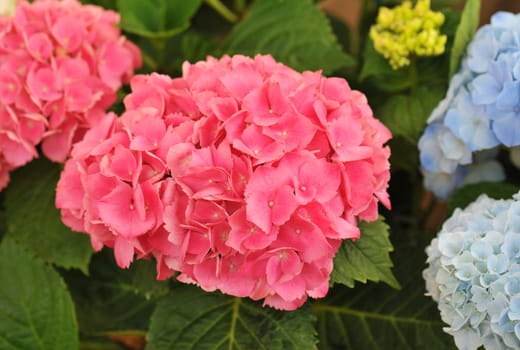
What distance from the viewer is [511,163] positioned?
1000mm

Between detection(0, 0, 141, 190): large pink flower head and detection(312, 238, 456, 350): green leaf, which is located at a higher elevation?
detection(0, 0, 141, 190): large pink flower head

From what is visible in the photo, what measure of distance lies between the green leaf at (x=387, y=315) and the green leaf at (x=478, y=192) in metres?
0.09

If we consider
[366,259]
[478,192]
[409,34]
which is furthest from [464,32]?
[366,259]

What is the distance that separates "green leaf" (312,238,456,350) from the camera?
931 mm

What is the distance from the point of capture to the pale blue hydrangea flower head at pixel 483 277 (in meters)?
0.71

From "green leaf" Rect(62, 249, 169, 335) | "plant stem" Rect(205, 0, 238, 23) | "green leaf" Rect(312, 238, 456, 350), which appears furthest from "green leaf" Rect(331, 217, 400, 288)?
"plant stem" Rect(205, 0, 238, 23)

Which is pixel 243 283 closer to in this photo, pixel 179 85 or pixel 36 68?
pixel 179 85

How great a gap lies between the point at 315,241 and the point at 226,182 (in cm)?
11

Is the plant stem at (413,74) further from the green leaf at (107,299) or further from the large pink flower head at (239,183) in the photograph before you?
the green leaf at (107,299)

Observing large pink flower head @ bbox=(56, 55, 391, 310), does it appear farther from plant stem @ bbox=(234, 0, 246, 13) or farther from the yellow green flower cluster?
plant stem @ bbox=(234, 0, 246, 13)

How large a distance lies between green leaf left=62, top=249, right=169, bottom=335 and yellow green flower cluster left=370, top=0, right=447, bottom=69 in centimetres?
51

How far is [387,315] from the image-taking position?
0.98 metres

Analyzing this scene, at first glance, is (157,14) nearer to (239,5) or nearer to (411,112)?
(239,5)

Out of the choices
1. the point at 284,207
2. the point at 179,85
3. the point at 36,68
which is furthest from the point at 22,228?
the point at 284,207
